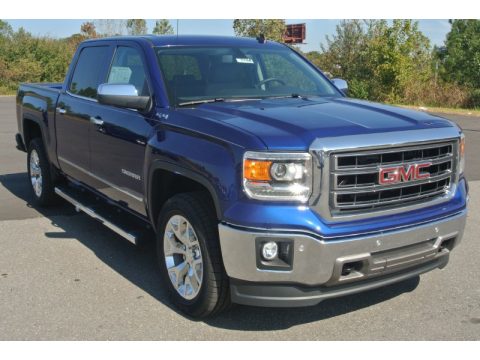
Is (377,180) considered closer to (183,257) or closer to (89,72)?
(183,257)

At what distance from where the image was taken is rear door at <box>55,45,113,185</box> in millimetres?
5457

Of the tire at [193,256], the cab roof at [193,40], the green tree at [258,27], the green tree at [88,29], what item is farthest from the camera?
the green tree at [88,29]

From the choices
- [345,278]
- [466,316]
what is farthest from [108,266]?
[466,316]

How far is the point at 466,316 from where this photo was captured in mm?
3980

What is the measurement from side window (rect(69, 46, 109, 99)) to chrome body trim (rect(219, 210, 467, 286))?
108 inches

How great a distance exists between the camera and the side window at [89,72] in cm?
554

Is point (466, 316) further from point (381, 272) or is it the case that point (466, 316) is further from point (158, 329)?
point (158, 329)

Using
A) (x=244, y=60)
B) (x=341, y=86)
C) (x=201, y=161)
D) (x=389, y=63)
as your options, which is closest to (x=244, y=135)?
(x=201, y=161)

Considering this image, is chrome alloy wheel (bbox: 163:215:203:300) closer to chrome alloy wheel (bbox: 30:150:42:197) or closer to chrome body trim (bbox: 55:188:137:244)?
chrome body trim (bbox: 55:188:137:244)

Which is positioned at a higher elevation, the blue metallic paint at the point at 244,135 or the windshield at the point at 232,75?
the windshield at the point at 232,75

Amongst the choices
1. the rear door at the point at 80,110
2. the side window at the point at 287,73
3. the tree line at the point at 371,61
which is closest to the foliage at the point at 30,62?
the tree line at the point at 371,61

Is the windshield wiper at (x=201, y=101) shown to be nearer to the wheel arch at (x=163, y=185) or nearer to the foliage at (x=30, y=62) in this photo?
the wheel arch at (x=163, y=185)

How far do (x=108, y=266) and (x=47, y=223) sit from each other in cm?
172

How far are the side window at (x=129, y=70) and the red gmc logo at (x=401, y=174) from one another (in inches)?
78.6
